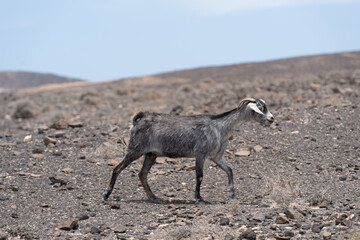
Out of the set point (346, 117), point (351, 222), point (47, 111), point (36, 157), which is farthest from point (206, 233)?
point (47, 111)

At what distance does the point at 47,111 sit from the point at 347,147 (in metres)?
20.9

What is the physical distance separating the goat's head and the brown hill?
332 feet

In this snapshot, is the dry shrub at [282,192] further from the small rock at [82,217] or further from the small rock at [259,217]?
the small rock at [82,217]

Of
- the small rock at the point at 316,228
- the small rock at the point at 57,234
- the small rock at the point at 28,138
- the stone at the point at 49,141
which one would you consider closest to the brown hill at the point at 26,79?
the small rock at the point at 28,138

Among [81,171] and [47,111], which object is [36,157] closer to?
[81,171]

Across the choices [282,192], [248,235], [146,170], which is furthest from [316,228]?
[146,170]

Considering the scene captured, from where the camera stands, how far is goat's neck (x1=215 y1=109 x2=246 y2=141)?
427 inches

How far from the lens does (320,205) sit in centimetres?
930

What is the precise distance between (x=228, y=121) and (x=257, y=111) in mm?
579

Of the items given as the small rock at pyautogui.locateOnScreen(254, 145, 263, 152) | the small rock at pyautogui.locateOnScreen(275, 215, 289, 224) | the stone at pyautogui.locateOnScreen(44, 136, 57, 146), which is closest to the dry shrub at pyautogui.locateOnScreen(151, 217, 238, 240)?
the small rock at pyautogui.locateOnScreen(275, 215, 289, 224)

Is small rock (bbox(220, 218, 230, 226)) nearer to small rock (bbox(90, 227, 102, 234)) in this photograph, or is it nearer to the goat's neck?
small rock (bbox(90, 227, 102, 234))

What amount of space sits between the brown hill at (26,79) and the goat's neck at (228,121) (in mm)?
101300

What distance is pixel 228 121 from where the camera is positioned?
11.0m

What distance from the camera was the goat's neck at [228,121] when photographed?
35.6 feet
